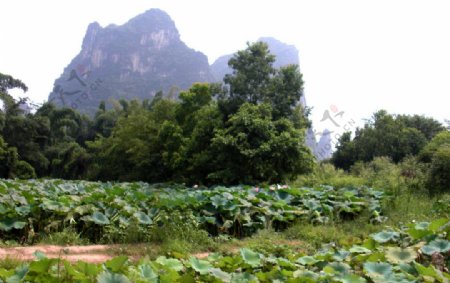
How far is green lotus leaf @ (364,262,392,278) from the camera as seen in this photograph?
2.98 meters

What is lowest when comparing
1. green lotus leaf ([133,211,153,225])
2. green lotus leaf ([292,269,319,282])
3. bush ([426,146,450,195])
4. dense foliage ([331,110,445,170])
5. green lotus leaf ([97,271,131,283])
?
green lotus leaf ([133,211,153,225])

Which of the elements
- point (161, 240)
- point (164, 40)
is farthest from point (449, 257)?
point (164, 40)

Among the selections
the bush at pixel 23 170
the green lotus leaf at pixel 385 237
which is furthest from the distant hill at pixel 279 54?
the green lotus leaf at pixel 385 237

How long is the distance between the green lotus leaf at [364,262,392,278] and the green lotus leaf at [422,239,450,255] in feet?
2.07

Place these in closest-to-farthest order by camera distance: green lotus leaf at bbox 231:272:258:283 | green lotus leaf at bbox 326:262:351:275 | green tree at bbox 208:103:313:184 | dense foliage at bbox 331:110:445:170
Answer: green lotus leaf at bbox 231:272:258:283 < green lotus leaf at bbox 326:262:351:275 < green tree at bbox 208:103:313:184 < dense foliage at bbox 331:110:445:170

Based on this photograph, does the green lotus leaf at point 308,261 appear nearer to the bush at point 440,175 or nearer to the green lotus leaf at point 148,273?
the green lotus leaf at point 148,273

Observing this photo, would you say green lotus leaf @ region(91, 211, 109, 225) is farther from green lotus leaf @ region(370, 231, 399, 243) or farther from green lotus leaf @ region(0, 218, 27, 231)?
green lotus leaf @ region(370, 231, 399, 243)

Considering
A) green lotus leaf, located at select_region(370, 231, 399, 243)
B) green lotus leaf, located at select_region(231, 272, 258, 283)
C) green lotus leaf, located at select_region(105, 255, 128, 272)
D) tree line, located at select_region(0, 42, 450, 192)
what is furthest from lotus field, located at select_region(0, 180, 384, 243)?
tree line, located at select_region(0, 42, 450, 192)

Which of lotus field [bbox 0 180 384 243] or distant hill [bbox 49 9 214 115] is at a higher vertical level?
distant hill [bbox 49 9 214 115]

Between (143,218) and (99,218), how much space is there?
646mm

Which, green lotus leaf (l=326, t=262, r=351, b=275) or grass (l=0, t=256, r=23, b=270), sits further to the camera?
grass (l=0, t=256, r=23, b=270)

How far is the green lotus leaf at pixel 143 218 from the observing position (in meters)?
6.10

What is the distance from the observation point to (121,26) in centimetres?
12250

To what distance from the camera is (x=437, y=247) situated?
349 cm
